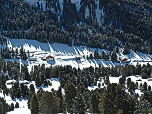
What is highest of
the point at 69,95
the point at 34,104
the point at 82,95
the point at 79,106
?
the point at 69,95

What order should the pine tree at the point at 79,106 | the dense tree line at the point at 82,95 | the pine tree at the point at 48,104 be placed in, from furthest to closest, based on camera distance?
the pine tree at the point at 48,104
the pine tree at the point at 79,106
the dense tree line at the point at 82,95

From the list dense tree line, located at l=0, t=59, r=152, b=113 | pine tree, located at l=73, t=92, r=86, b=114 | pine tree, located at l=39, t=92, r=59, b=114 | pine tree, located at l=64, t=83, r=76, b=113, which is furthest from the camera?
pine tree, located at l=64, t=83, r=76, b=113

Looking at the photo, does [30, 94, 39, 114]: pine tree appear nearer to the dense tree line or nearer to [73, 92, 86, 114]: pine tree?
the dense tree line

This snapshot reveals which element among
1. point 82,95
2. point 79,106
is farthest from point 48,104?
point 82,95

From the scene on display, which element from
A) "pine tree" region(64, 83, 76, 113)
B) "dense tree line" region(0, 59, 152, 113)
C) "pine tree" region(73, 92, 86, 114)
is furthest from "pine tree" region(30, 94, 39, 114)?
"pine tree" region(73, 92, 86, 114)

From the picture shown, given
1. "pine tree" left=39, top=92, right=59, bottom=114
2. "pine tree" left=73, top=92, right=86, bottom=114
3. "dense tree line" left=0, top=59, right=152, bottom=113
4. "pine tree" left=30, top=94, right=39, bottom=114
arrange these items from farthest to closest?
"pine tree" left=30, top=94, right=39, bottom=114 → "pine tree" left=39, top=92, right=59, bottom=114 → "pine tree" left=73, top=92, right=86, bottom=114 → "dense tree line" left=0, top=59, right=152, bottom=113

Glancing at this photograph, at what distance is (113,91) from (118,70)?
4394 inches

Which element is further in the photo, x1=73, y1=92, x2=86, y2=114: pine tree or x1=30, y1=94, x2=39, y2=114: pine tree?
x1=30, y1=94, x2=39, y2=114: pine tree

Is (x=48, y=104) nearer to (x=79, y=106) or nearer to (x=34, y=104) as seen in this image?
(x=79, y=106)

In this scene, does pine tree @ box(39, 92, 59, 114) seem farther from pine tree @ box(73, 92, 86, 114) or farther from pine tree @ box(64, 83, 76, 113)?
pine tree @ box(64, 83, 76, 113)

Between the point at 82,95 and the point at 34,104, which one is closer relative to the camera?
the point at 34,104

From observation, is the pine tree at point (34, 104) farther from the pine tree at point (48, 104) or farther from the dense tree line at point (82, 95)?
the pine tree at point (48, 104)

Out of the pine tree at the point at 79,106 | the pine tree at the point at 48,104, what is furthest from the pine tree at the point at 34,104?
the pine tree at the point at 79,106

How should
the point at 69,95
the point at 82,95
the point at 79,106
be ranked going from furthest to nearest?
the point at 82,95
the point at 69,95
the point at 79,106
